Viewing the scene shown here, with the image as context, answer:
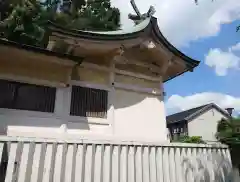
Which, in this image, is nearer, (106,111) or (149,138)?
(106,111)

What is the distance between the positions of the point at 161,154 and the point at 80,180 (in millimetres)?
1771

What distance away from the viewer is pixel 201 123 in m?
36.8

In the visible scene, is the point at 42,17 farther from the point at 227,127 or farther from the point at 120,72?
the point at 227,127

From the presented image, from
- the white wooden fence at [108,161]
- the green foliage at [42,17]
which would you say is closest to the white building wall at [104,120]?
the white wooden fence at [108,161]

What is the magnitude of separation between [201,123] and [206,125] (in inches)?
39.0

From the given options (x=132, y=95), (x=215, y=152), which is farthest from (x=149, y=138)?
(x=215, y=152)

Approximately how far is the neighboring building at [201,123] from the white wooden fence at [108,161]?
31636mm

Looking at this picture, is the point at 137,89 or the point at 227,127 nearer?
the point at 137,89

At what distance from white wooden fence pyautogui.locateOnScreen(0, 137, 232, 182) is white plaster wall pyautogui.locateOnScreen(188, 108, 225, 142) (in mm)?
31927

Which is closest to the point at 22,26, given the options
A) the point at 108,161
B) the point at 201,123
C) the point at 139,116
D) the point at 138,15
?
the point at 138,15

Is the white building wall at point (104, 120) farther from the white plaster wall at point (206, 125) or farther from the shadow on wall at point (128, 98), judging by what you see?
the white plaster wall at point (206, 125)

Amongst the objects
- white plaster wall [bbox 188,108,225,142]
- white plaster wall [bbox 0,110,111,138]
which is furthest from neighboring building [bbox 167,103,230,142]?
white plaster wall [bbox 0,110,111,138]

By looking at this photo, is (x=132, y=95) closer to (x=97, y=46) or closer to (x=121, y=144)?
(x=97, y=46)

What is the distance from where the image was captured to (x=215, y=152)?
5.34m
